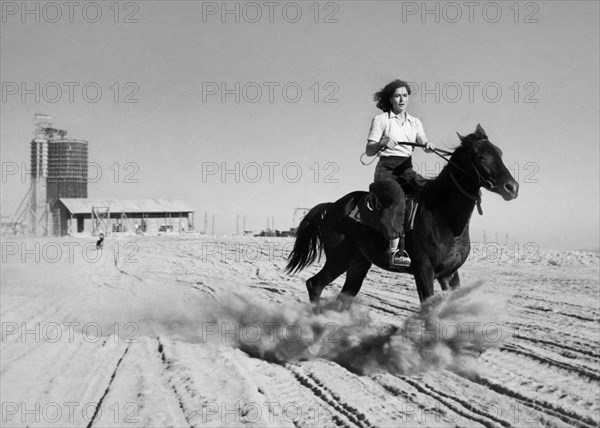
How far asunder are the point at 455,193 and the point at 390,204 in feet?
1.77

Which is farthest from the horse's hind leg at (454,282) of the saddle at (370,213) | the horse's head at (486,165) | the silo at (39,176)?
the silo at (39,176)

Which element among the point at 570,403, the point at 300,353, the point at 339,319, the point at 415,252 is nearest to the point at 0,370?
the point at 300,353

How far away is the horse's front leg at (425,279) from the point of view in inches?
177

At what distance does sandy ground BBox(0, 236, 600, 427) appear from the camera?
4008 mm

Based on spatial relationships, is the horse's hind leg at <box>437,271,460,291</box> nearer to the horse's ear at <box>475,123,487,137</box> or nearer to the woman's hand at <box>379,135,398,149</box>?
the horse's ear at <box>475,123,487,137</box>

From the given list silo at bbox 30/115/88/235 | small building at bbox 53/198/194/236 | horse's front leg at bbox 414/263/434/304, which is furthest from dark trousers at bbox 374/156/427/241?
silo at bbox 30/115/88/235

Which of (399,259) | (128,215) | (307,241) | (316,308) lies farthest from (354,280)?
(128,215)

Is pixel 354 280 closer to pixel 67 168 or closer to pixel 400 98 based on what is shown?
pixel 400 98

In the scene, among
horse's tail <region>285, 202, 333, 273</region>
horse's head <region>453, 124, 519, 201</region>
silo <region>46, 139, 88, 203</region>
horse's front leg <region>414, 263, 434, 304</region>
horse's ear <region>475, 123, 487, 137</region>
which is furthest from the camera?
silo <region>46, 139, 88, 203</region>

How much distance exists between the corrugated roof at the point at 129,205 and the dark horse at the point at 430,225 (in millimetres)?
42469

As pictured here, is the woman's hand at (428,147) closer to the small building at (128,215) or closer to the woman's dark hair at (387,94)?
the woman's dark hair at (387,94)

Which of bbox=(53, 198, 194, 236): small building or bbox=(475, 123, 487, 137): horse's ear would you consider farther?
bbox=(53, 198, 194, 236): small building

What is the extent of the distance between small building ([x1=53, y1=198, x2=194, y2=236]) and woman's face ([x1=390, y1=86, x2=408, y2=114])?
42782 mm

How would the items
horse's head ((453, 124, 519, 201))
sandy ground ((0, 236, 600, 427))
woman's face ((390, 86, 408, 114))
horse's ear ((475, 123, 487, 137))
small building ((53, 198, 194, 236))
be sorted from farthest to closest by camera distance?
small building ((53, 198, 194, 236))
horse's ear ((475, 123, 487, 137))
sandy ground ((0, 236, 600, 427))
woman's face ((390, 86, 408, 114))
horse's head ((453, 124, 519, 201))
